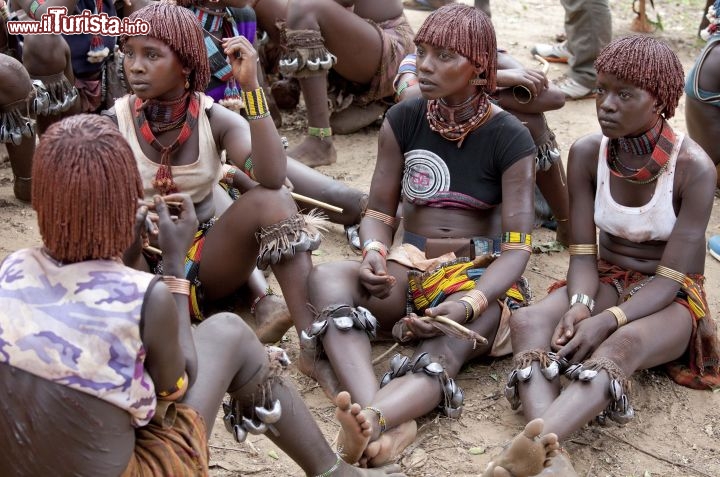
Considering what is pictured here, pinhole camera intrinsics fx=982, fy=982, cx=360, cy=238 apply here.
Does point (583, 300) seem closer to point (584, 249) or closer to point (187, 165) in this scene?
point (584, 249)

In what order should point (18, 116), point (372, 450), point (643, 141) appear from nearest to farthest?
1. point (372, 450)
2. point (643, 141)
3. point (18, 116)

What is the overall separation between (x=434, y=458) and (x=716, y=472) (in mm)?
1028

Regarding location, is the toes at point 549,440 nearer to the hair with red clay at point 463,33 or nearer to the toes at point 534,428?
the toes at point 534,428

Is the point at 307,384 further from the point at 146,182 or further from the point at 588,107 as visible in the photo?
the point at 588,107

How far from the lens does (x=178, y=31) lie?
12.5 ft

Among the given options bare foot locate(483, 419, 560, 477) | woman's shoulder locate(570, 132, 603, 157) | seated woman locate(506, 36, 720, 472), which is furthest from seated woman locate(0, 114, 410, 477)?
woman's shoulder locate(570, 132, 603, 157)

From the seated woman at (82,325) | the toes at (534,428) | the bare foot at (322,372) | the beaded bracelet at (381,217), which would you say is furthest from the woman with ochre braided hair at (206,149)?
the seated woman at (82,325)

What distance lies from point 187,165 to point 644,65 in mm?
1841

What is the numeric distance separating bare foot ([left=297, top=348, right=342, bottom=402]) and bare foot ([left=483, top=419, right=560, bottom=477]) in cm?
85

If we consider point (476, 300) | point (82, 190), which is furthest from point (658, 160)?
point (82, 190)

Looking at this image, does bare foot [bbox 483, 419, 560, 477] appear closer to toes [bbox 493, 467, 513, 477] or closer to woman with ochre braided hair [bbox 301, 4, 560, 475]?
toes [bbox 493, 467, 513, 477]

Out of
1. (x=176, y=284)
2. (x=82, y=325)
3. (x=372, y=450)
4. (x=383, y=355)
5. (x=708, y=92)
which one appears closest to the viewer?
(x=82, y=325)

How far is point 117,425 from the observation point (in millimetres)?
2396

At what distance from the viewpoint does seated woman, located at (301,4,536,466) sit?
12.2 ft
